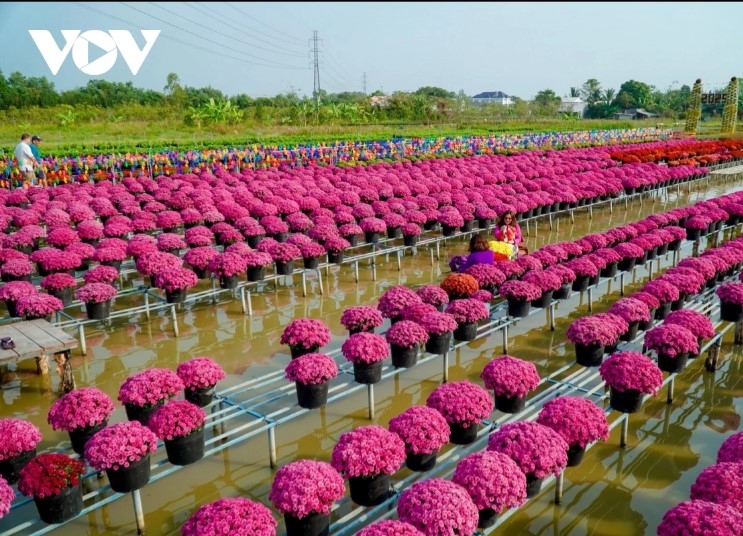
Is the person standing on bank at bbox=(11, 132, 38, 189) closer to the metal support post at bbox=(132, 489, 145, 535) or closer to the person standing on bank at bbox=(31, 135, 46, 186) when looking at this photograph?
the person standing on bank at bbox=(31, 135, 46, 186)

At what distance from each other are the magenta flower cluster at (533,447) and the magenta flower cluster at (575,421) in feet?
0.67

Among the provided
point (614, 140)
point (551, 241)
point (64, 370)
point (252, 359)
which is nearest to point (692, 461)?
point (252, 359)

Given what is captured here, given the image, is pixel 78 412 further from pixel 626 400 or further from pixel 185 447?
pixel 626 400

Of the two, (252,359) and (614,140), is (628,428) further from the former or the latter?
(614,140)

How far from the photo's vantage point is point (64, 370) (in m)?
7.35

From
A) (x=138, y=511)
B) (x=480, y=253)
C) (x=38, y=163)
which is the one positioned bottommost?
(x=138, y=511)

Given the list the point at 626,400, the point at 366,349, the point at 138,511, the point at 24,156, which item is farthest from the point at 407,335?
the point at 24,156

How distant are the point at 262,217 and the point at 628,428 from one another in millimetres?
10354

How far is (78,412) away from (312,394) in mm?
2277

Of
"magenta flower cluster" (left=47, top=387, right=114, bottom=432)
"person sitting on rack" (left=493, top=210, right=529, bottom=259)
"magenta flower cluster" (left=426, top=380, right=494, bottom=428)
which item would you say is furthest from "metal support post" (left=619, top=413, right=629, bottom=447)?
"person sitting on rack" (left=493, top=210, right=529, bottom=259)

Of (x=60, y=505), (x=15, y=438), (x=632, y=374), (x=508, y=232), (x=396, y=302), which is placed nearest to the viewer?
(x=60, y=505)

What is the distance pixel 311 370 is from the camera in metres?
6.26

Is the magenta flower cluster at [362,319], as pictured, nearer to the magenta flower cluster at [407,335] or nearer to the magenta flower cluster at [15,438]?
the magenta flower cluster at [407,335]

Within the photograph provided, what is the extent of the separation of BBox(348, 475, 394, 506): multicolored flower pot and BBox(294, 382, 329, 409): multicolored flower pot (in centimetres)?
167
